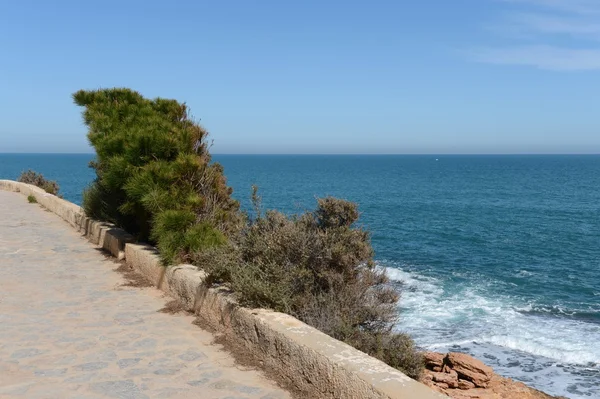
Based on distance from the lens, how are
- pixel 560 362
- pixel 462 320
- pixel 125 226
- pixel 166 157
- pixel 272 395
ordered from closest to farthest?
pixel 272 395
pixel 166 157
pixel 125 226
pixel 560 362
pixel 462 320

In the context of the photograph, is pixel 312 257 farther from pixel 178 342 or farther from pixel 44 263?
pixel 44 263

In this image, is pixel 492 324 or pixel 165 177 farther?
pixel 492 324

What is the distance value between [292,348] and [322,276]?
1.52m

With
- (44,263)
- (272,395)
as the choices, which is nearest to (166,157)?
(44,263)

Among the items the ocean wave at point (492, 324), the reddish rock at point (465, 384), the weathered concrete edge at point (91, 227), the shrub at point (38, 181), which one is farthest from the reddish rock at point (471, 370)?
the shrub at point (38, 181)

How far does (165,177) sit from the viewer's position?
8.42 meters

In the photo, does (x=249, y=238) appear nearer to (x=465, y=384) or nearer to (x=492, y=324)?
(x=465, y=384)

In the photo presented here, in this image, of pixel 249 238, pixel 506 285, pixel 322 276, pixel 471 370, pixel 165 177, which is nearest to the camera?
pixel 322 276

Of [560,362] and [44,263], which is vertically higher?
[44,263]

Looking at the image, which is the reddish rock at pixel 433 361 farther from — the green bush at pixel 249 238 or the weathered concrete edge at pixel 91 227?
the weathered concrete edge at pixel 91 227

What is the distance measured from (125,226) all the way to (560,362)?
32.4ft

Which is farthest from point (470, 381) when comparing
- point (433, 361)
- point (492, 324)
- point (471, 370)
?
point (492, 324)

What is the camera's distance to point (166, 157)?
9.10 meters

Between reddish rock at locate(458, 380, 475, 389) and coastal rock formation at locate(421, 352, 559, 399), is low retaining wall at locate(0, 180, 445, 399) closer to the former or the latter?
coastal rock formation at locate(421, 352, 559, 399)
